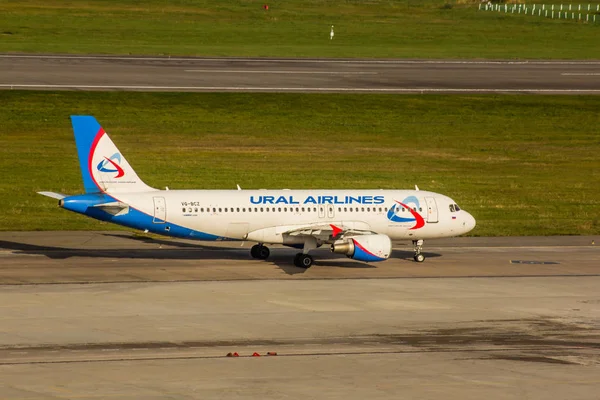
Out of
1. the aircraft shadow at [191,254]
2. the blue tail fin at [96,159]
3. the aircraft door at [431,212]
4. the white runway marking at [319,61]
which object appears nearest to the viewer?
the blue tail fin at [96,159]

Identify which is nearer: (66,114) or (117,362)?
(117,362)

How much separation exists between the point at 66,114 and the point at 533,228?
135 feet

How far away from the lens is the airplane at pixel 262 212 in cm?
5353

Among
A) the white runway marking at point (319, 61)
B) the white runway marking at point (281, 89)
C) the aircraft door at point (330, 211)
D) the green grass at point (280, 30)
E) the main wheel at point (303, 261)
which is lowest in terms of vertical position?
the main wheel at point (303, 261)

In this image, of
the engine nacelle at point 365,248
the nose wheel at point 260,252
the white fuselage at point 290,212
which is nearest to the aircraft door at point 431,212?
the white fuselage at point 290,212

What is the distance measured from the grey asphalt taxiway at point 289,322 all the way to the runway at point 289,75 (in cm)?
3681

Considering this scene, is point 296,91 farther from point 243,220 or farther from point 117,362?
point 117,362

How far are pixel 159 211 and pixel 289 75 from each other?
2026 inches

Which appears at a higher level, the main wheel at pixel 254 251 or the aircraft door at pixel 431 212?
the aircraft door at pixel 431 212

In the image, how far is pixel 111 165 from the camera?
53.7 meters

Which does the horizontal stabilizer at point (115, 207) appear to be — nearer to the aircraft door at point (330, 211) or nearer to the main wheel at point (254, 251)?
the main wheel at point (254, 251)

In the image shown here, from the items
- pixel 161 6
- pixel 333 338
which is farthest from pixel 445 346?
pixel 161 6

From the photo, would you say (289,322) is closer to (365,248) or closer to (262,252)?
(365,248)

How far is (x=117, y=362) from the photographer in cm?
3772
